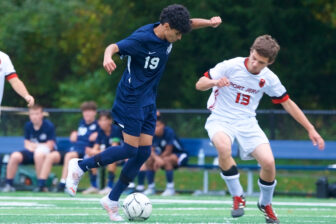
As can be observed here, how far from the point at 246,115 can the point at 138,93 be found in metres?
1.15

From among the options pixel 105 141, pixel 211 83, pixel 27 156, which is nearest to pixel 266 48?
pixel 211 83

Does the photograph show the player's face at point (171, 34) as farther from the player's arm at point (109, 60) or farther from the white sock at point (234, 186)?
the white sock at point (234, 186)

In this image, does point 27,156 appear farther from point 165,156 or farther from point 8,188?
point 165,156

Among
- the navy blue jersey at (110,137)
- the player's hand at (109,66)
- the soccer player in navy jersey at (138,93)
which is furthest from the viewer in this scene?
the navy blue jersey at (110,137)

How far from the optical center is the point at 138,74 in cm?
791

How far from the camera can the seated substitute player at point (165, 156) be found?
13.9 metres

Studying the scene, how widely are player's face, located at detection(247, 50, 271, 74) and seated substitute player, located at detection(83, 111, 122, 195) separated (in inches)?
240

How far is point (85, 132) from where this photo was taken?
14.2 meters

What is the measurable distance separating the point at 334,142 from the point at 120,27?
35.3 ft

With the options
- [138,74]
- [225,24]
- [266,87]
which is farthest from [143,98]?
[225,24]

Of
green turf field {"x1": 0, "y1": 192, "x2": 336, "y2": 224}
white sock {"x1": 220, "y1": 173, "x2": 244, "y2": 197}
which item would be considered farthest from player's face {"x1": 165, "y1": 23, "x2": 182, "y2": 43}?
green turf field {"x1": 0, "y1": 192, "x2": 336, "y2": 224}

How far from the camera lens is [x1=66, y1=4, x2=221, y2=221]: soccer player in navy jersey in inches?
308

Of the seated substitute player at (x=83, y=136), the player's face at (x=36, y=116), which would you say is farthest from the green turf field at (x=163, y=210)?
the player's face at (x=36, y=116)

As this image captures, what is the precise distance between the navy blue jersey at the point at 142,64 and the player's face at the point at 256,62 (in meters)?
0.81
